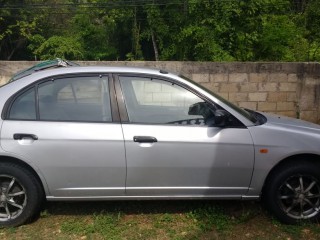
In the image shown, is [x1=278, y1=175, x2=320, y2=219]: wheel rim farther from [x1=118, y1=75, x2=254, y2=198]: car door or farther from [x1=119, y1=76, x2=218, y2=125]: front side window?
[x1=119, y1=76, x2=218, y2=125]: front side window

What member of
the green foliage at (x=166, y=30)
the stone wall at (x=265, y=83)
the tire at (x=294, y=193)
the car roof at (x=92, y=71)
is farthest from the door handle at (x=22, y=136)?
the green foliage at (x=166, y=30)

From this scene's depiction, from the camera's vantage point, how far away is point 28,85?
12.1 ft

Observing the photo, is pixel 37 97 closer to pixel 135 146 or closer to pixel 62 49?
pixel 135 146

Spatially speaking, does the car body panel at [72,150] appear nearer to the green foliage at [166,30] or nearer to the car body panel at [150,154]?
the car body panel at [150,154]

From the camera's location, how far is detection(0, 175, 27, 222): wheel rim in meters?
3.67

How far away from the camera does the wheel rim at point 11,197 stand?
367 centimetres

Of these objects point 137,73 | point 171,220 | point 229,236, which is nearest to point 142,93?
point 137,73

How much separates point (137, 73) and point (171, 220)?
5.13 ft

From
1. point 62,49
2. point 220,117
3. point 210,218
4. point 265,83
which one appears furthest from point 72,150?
point 62,49

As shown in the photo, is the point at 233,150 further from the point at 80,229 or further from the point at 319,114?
the point at 319,114

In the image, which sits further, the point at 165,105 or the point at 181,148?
the point at 165,105

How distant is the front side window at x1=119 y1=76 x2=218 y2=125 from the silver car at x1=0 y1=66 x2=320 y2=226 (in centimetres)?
1

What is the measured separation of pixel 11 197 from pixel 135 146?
1.33 m

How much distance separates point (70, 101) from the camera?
12.2 feet
